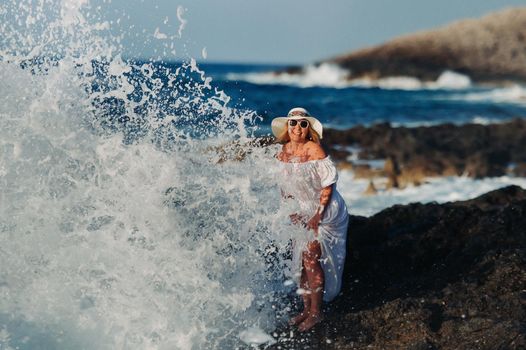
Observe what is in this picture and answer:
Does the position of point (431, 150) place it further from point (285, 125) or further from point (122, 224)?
point (122, 224)

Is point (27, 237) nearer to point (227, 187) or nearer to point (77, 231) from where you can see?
point (77, 231)

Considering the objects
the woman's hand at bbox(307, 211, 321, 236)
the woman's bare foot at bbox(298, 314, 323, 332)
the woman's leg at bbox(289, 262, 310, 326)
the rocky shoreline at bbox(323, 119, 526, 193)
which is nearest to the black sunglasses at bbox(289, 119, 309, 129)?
the woman's hand at bbox(307, 211, 321, 236)

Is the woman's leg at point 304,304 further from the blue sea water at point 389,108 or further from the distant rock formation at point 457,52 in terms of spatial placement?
the distant rock formation at point 457,52

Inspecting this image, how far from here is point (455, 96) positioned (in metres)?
38.0

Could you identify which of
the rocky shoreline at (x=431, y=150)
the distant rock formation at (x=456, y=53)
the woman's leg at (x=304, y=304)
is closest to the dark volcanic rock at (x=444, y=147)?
the rocky shoreline at (x=431, y=150)

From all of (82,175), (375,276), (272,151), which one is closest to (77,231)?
(82,175)

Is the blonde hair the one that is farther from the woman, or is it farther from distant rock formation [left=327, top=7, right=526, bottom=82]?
distant rock formation [left=327, top=7, right=526, bottom=82]

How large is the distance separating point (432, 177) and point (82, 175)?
847 cm

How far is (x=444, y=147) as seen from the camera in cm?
1558

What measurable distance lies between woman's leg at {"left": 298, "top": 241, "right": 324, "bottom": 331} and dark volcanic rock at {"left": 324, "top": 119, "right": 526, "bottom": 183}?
7143 millimetres

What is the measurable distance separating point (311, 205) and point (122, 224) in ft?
4.36

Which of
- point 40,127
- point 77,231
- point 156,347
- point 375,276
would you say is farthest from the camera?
point 375,276

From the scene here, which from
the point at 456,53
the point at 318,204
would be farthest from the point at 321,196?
the point at 456,53

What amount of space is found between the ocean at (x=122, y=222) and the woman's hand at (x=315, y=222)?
0.65 feet
